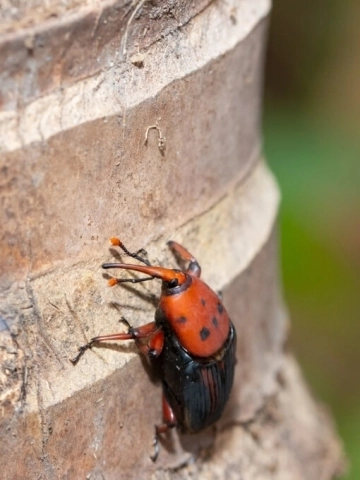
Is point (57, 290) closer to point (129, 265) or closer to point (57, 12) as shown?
point (129, 265)

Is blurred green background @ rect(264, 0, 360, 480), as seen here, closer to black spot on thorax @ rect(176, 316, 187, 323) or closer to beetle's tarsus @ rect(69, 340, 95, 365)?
black spot on thorax @ rect(176, 316, 187, 323)

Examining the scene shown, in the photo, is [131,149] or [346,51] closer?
[131,149]

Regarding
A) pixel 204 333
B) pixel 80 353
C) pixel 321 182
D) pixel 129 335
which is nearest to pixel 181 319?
pixel 204 333

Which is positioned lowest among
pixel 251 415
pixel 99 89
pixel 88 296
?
pixel 251 415

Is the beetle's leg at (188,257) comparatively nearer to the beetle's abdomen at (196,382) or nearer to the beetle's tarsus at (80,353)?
the beetle's abdomen at (196,382)

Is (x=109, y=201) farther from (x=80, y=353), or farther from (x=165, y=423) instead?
(x=165, y=423)

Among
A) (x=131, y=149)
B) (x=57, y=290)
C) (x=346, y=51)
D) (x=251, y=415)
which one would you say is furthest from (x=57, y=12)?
(x=346, y=51)

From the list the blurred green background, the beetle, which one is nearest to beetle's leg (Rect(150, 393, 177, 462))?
the beetle
